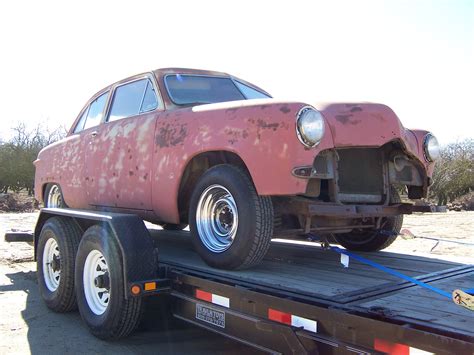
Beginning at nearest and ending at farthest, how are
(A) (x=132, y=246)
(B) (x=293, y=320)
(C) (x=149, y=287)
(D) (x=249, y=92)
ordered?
(B) (x=293, y=320)
(C) (x=149, y=287)
(A) (x=132, y=246)
(D) (x=249, y=92)

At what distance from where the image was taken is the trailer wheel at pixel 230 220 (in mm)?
3596

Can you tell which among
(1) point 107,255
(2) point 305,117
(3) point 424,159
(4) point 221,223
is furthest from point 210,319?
(3) point 424,159

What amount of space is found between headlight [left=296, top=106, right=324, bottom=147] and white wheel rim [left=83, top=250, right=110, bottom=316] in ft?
6.80

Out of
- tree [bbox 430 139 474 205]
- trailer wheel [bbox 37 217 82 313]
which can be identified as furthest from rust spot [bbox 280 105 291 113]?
tree [bbox 430 139 474 205]

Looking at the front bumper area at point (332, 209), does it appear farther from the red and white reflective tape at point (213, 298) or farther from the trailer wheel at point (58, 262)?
the trailer wheel at point (58, 262)

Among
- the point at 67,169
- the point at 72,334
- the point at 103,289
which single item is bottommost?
the point at 72,334

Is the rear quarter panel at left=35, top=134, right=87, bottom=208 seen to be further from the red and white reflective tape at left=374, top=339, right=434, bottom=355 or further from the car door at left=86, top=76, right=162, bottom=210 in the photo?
Result: the red and white reflective tape at left=374, top=339, right=434, bottom=355

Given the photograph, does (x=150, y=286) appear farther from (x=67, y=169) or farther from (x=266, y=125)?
(x=67, y=169)

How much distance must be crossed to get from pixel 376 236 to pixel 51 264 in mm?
3434

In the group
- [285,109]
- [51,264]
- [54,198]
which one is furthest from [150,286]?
[54,198]

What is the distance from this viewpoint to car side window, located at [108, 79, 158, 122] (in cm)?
516

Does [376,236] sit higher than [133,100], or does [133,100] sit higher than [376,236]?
[133,100]

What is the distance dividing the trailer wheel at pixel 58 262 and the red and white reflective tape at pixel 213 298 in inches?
74.3

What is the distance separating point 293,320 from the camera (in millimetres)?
2832
